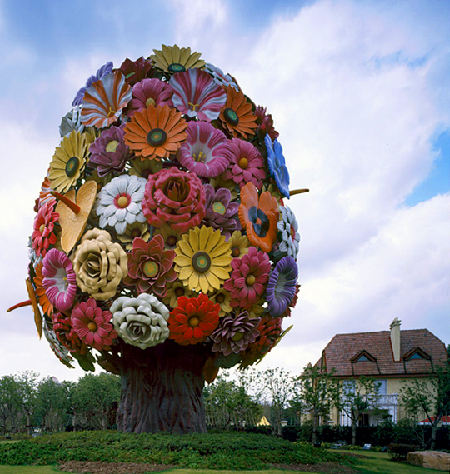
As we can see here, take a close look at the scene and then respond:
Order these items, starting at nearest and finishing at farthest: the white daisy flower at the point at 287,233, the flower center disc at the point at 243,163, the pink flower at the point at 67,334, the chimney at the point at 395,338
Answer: the pink flower at the point at 67,334
the flower center disc at the point at 243,163
the white daisy flower at the point at 287,233
the chimney at the point at 395,338

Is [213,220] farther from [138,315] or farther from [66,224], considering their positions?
[66,224]


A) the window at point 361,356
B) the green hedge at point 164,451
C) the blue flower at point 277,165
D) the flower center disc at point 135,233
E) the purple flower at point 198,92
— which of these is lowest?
the green hedge at point 164,451

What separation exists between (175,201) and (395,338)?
27565mm

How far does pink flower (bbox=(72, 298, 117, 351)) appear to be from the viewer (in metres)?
15.0

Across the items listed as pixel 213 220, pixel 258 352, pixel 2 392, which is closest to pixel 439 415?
pixel 258 352

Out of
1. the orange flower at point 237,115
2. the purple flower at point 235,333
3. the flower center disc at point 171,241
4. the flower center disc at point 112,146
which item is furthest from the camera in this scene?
the orange flower at point 237,115

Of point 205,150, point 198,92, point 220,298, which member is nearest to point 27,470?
point 220,298

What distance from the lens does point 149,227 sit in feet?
50.0

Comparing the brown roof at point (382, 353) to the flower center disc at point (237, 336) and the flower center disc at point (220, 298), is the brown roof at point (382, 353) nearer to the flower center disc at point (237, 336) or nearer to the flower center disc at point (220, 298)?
the flower center disc at point (237, 336)

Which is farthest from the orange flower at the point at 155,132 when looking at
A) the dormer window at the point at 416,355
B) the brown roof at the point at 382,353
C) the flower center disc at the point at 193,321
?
the dormer window at the point at 416,355

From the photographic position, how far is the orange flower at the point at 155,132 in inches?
623

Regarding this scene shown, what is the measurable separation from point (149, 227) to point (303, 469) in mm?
7507

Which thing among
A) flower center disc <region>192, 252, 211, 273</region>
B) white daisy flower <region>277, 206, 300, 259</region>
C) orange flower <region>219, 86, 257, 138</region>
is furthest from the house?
flower center disc <region>192, 252, 211, 273</region>

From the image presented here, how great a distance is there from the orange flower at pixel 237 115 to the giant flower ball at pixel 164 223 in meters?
0.04
